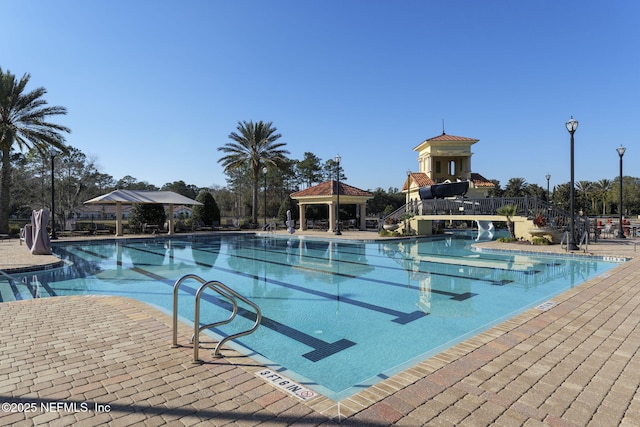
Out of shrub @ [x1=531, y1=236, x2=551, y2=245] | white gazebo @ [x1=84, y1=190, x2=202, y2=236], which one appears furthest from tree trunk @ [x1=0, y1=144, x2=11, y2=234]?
shrub @ [x1=531, y1=236, x2=551, y2=245]

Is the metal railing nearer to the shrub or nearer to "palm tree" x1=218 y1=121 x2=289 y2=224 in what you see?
the shrub

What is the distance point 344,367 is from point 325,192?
23.3 m

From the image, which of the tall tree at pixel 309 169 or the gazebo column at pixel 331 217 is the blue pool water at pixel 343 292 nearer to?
the gazebo column at pixel 331 217

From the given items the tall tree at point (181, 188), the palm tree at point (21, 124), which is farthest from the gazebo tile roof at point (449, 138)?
the tall tree at point (181, 188)

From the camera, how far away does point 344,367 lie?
4617 mm

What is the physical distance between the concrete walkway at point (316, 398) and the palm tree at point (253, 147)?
27544 millimetres

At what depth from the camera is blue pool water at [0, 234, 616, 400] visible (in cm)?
502

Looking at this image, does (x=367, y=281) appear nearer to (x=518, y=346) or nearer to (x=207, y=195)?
(x=518, y=346)

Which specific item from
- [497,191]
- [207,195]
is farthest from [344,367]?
[497,191]

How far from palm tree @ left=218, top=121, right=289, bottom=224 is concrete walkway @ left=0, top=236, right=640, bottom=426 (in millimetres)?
27544

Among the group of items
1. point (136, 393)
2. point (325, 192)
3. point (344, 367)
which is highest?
point (325, 192)

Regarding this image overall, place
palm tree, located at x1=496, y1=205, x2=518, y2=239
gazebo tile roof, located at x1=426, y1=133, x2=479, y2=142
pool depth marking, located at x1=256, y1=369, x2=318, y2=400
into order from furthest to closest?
1. gazebo tile roof, located at x1=426, y1=133, x2=479, y2=142
2. palm tree, located at x1=496, y1=205, x2=518, y2=239
3. pool depth marking, located at x1=256, y1=369, x2=318, y2=400

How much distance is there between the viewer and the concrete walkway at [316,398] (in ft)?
9.13

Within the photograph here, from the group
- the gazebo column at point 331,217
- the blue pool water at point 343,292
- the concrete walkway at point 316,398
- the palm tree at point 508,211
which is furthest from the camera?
the gazebo column at point 331,217
